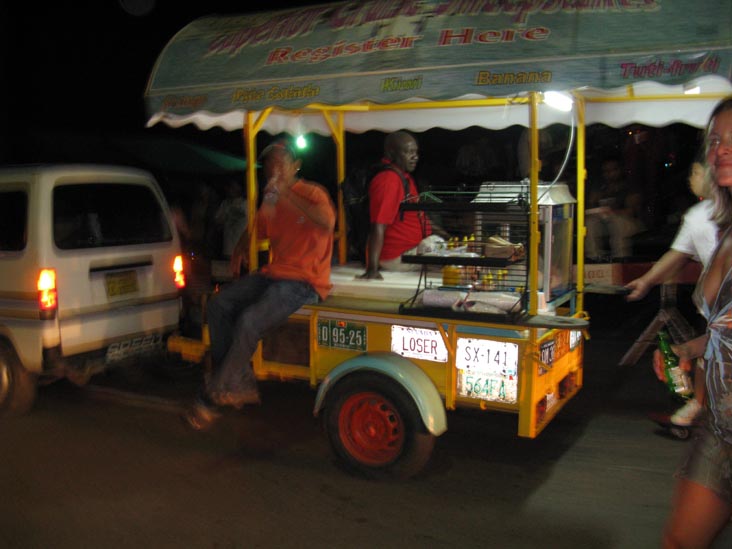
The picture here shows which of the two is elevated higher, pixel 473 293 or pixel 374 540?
pixel 473 293

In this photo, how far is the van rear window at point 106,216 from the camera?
18.0 feet

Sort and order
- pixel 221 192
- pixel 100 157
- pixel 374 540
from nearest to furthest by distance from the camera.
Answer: pixel 374 540, pixel 221 192, pixel 100 157

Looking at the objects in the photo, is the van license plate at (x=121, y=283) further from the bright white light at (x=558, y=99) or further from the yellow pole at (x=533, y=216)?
the bright white light at (x=558, y=99)

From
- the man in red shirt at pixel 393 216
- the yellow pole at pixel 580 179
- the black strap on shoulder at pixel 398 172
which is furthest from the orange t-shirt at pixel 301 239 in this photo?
the yellow pole at pixel 580 179

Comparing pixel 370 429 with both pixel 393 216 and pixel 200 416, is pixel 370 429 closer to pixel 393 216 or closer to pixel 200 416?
pixel 200 416

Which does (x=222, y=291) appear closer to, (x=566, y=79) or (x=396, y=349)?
(x=396, y=349)

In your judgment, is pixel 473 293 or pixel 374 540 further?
pixel 473 293

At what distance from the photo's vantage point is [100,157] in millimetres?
16688

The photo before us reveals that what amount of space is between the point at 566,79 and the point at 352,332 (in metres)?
1.95

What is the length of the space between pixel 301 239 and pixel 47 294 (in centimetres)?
193

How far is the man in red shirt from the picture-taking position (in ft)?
17.2

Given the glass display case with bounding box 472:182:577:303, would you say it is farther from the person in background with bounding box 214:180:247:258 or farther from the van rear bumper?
the person in background with bounding box 214:180:247:258

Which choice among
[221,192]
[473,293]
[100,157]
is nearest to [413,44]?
[473,293]

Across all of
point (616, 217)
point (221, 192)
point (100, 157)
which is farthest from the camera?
point (100, 157)
